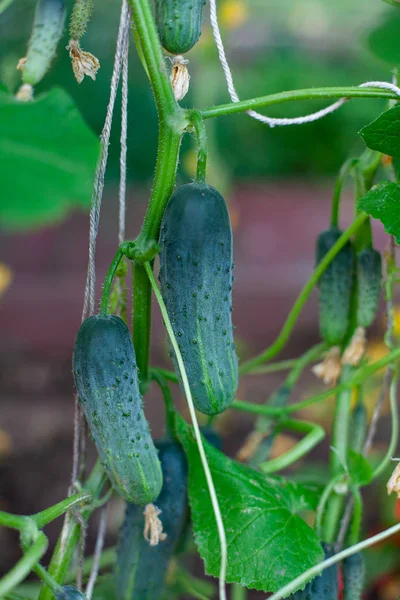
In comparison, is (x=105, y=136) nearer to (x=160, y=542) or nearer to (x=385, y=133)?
(x=385, y=133)

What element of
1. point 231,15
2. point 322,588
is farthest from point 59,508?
point 231,15

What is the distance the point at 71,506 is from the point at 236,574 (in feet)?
0.83

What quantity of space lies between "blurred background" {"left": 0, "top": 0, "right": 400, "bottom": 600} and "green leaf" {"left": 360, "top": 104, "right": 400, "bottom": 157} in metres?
0.57

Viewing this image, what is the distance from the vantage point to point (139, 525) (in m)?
1.23

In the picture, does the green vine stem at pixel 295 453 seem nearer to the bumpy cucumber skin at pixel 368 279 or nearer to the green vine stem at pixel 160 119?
the bumpy cucumber skin at pixel 368 279

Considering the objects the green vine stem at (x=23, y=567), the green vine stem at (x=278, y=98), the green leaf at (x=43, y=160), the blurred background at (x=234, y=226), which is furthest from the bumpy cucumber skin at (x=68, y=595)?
the blurred background at (x=234, y=226)

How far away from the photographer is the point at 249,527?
1120 mm

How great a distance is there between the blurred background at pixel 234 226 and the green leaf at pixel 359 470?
2.73 ft

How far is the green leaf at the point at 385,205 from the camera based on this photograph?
1059 mm

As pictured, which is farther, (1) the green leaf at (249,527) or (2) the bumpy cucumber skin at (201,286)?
(1) the green leaf at (249,527)

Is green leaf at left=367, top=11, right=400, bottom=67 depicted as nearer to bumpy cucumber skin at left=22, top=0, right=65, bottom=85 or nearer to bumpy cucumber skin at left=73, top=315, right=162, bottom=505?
bumpy cucumber skin at left=22, top=0, right=65, bottom=85

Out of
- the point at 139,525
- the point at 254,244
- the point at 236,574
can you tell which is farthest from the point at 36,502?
the point at 254,244

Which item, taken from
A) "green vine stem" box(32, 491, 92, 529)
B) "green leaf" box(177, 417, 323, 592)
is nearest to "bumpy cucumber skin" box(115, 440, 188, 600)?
"green leaf" box(177, 417, 323, 592)

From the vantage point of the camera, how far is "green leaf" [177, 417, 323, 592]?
108 cm
